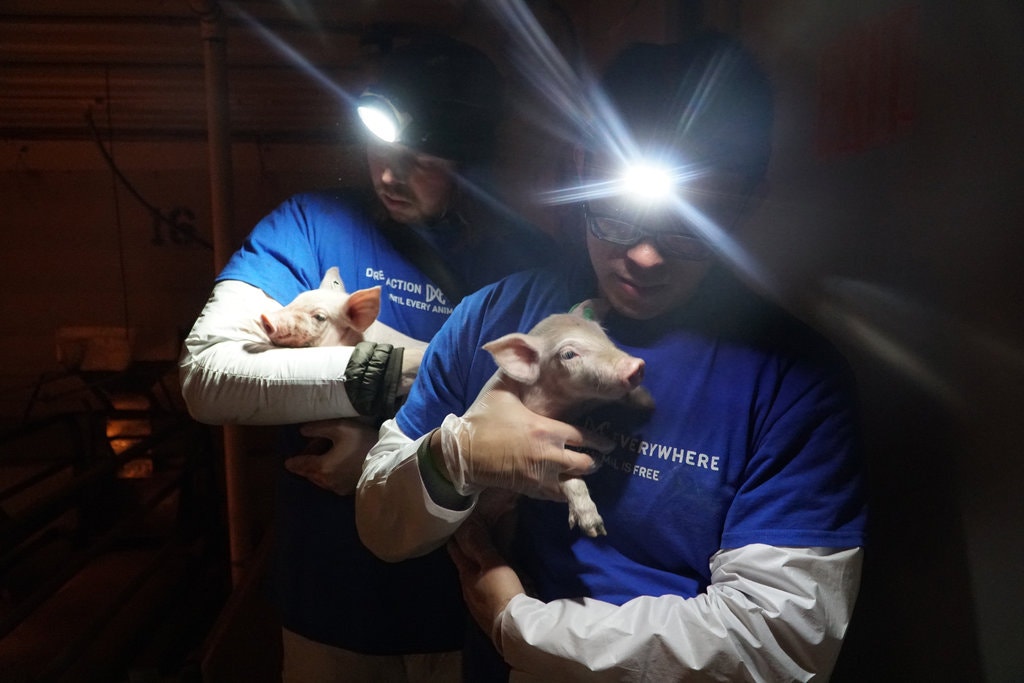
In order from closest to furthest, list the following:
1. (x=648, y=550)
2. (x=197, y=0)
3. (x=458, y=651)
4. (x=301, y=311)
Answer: (x=648, y=550), (x=301, y=311), (x=458, y=651), (x=197, y=0)

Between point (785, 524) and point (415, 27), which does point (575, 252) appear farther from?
point (415, 27)

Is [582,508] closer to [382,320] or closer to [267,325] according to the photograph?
[382,320]

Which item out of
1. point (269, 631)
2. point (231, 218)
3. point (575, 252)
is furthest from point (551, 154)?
point (269, 631)

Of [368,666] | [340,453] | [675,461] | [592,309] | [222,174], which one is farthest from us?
[222,174]

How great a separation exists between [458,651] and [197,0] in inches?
77.3

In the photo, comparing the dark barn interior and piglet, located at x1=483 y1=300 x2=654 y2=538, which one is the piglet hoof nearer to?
piglet, located at x1=483 y1=300 x2=654 y2=538

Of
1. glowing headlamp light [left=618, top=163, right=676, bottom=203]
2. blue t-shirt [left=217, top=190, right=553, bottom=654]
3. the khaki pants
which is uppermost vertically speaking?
glowing headlamp light [left=618, top=163, right=676, bottom=203]

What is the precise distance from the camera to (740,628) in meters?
0.83

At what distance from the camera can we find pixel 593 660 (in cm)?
88

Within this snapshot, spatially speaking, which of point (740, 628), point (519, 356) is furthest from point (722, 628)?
point (519, 356)

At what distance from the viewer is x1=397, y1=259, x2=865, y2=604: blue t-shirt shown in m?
0.86

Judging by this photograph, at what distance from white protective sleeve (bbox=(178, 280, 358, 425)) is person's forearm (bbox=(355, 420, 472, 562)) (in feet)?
0.57

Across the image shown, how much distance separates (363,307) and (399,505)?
464 millimetres

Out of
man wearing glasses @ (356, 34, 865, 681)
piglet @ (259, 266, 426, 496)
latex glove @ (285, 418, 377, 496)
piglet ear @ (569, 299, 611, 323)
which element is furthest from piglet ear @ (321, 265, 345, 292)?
piglet ear @ (569, 299, 611, 323)
